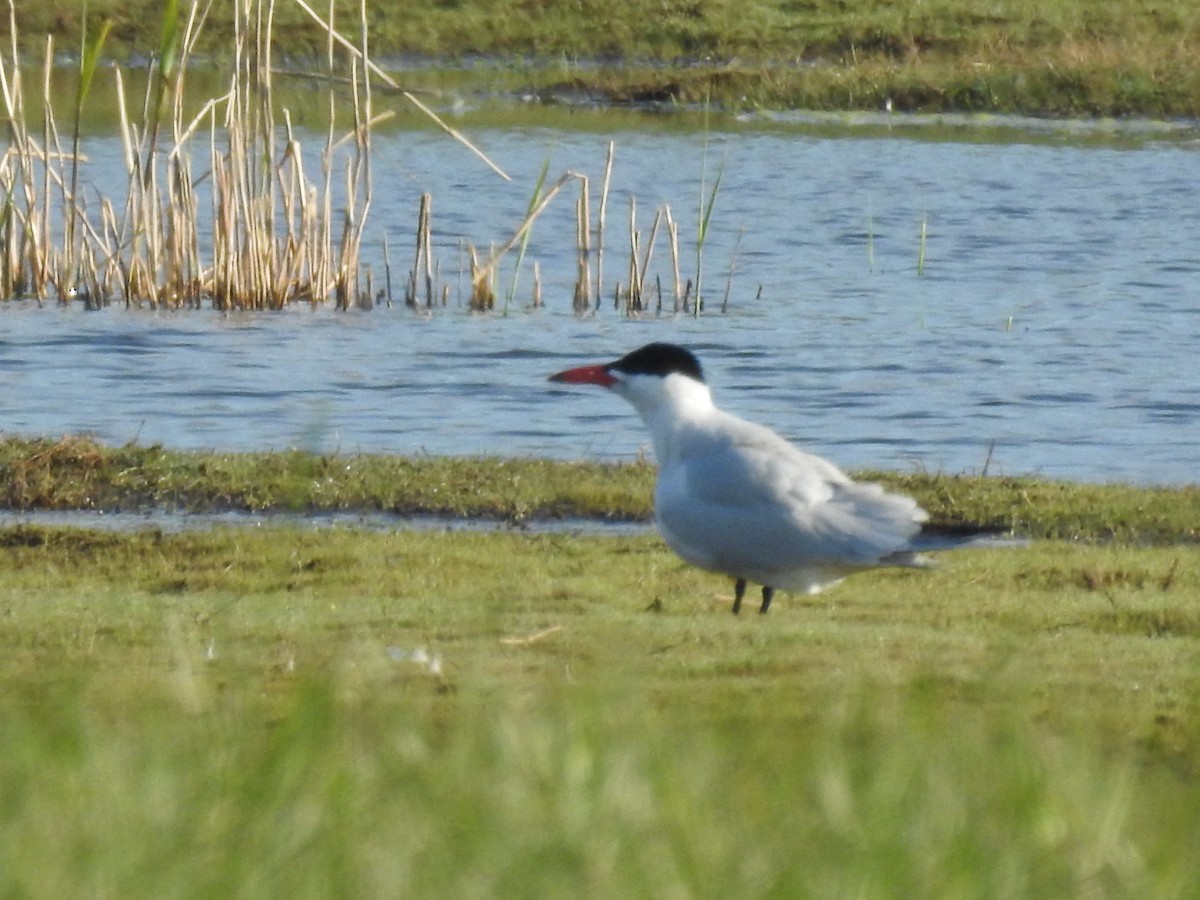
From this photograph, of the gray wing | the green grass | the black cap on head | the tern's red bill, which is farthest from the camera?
the tern's red bill

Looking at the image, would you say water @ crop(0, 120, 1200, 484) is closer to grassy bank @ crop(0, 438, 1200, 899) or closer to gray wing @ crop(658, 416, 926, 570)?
grassy bank @ crop(0, 438, 1200, 899)

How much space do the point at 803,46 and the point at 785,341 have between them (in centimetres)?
2297

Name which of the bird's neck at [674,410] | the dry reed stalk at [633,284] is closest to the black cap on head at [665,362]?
the bird's neck at [674,410]

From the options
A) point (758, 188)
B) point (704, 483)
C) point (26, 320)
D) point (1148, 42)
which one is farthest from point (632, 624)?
point (1148, 42)

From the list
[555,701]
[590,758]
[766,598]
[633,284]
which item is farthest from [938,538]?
[633,284]

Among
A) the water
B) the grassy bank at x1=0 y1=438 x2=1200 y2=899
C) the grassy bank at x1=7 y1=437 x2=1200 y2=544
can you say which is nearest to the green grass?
the grassy bank at x1=0 y1=438 x2=1200 y2=899

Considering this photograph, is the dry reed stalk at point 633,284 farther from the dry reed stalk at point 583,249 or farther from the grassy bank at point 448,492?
the grassy bank at point 448,492

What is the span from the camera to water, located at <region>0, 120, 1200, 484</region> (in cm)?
1318

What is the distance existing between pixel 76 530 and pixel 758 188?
17.9m

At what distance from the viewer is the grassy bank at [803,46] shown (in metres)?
34.2

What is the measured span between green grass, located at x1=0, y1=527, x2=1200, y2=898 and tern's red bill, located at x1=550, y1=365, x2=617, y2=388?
101 centimetres

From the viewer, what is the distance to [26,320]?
15.8 meters

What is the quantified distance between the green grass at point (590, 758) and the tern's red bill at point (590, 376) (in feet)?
3.32

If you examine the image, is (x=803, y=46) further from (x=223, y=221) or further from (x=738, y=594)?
(x=738, y=594)
